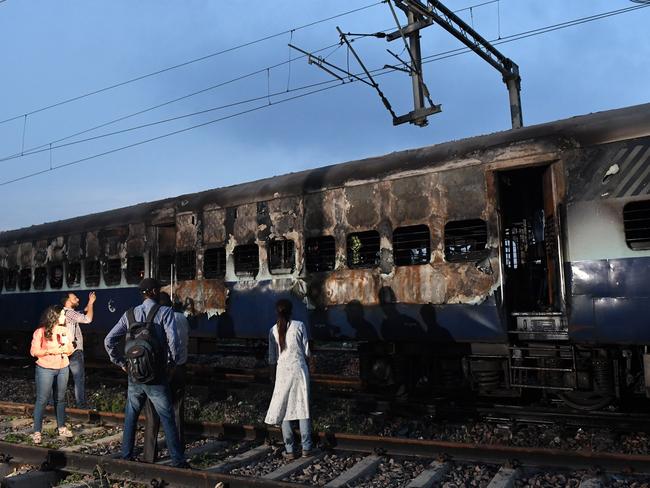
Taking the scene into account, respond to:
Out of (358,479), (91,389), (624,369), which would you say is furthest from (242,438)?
(91,389)

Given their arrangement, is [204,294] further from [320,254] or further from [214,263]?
[320,254]

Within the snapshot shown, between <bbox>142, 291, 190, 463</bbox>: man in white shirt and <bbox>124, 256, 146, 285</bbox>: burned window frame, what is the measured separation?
5762mm

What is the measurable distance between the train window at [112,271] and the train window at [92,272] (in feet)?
0.83

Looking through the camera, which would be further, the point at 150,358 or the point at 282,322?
the point at 282,322

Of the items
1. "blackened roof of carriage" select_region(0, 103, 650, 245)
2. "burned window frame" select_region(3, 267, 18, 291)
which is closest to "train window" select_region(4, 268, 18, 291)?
"burned window frame" select_region(3, 267, 18, 291)

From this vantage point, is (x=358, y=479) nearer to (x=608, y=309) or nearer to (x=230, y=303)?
(x=608, y=309)

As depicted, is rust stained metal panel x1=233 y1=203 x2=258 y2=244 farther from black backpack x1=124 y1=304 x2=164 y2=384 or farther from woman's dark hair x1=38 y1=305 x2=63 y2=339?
black backpack x1=124 y1=304 x2=164 y2=384

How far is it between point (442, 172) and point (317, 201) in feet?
6.83

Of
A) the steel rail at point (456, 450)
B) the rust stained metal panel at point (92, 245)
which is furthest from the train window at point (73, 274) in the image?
the steel rail at point (456, 450)

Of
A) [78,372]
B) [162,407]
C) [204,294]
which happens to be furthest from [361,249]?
[78,372]

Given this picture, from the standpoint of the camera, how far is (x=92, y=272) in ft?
41.4

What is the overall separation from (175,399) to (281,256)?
377 cm

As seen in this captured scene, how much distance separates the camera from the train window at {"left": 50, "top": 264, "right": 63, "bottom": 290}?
1338 centimetres

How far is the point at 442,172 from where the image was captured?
758 cm
